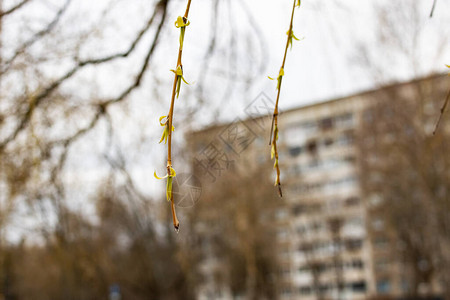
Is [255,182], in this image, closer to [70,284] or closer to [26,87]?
[70,284]

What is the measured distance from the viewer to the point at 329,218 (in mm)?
21641

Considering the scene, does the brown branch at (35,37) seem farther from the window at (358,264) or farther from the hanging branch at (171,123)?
the window at (358,264)

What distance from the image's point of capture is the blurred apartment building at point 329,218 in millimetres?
20750

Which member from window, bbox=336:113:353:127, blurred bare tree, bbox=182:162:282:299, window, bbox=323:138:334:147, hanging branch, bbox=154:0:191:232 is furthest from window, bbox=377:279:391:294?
hanging branch, bbox=154:0:191:232

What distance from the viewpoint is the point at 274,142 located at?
915 mm

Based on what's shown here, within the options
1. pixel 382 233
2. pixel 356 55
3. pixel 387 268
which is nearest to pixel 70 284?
pixel 356 55

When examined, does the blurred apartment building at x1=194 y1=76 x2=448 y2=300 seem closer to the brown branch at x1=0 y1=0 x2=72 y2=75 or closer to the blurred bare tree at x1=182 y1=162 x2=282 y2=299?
the blurred bare tree at x1=182 y1=162 x2=282 y2=299

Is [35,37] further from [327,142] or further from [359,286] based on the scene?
[359,286]

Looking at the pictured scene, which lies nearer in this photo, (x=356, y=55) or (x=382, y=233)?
(x=356, y=55)

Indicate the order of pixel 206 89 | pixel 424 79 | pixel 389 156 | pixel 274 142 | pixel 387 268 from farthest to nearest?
pixel 387 268, pixel 389 156, pixel 424 79, pixel 206 89, pixel 274 142

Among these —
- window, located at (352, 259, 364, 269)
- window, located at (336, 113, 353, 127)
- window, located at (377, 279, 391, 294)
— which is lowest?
window, located at (377, 279, 391, 294)

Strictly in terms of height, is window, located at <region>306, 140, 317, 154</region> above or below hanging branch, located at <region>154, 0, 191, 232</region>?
above

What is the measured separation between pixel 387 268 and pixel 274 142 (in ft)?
111

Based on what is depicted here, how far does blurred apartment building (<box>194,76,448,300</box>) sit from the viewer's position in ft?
68.1
